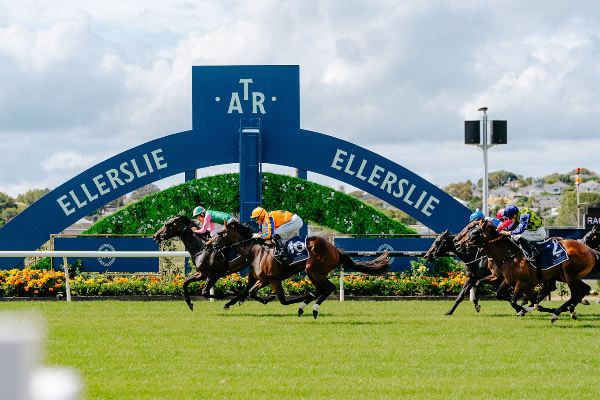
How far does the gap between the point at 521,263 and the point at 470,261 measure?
1254 millimetres

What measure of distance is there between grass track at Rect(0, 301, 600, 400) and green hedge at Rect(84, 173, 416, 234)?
416 cm

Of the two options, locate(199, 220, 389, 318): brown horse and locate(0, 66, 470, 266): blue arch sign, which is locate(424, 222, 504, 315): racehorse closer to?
locate(199, 220, 389, 318): brown horse

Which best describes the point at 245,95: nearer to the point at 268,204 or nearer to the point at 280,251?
the point at 268,204

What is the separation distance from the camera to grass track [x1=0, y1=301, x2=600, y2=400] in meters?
5.39

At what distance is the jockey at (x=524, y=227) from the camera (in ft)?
34.2

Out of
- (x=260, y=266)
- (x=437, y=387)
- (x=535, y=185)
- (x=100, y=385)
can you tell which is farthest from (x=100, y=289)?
(x=535, y=185)

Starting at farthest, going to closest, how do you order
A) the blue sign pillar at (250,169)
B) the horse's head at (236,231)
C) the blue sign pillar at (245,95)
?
1. the blue sign pillar at (245,95)
2. the blue sign pillar at (250,169)
3. the horse's head at (236,231)

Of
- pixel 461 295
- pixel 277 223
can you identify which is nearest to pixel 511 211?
pixel 461 295

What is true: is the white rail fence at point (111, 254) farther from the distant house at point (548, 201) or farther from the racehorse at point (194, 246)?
the distant house at point (548, 201)

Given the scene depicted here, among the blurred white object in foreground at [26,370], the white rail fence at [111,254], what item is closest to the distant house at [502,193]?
the white rail fence at [111,254]

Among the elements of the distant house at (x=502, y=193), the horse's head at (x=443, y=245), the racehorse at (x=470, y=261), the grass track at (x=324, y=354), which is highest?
the distant house at (x=502, y=193)

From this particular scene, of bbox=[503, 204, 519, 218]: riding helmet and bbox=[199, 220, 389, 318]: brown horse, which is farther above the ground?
bbox=[503, 204, 519, 218]: riding helmet

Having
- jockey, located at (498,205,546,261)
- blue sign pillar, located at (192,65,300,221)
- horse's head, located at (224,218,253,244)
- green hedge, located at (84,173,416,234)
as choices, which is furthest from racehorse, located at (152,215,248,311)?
blue sign pillar, located at (192,65,300,221)

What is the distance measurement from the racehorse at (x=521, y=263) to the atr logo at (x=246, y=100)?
647 centimetres
